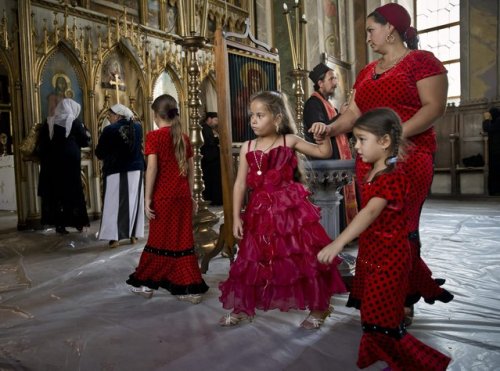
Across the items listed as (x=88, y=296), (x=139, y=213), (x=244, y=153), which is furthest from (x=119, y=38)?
(x=244, y=153)

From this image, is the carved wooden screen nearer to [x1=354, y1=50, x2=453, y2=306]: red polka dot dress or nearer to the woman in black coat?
[x1=354, y1=50, x2=453, y2=306]: red polka dot dress

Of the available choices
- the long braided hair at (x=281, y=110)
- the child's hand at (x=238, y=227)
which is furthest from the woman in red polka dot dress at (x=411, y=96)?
the child's hand at (x=238, y=227)

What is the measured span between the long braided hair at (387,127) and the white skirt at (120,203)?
3.65 metres

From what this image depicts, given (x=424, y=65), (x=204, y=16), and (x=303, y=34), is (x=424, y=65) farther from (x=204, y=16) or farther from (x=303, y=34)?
(x=303, y=34)

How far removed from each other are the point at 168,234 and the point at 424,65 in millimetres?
1938

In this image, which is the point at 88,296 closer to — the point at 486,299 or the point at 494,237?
the point at 486,299

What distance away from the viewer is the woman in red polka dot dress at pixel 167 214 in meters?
3.03

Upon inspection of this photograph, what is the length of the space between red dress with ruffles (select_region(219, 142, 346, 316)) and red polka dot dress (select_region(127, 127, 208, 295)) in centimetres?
75

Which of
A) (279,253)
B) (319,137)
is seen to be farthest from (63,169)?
(319,137)

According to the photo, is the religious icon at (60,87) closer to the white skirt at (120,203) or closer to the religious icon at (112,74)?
the religious icon at (112,74)

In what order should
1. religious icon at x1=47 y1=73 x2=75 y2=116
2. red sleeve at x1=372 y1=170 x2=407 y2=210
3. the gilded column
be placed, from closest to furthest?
1. red sleeve at x1=372 y1=170 x2=407 y2=210
2. the gilded column
3. religious icon at x1=47 y1=73 x2=75 y2=116

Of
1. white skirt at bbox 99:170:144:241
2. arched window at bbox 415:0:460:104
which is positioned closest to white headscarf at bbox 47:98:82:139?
white skirt at bbox 99:170:144:241

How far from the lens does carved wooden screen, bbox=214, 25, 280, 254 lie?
3541 mm

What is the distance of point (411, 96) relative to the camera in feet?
6.75
